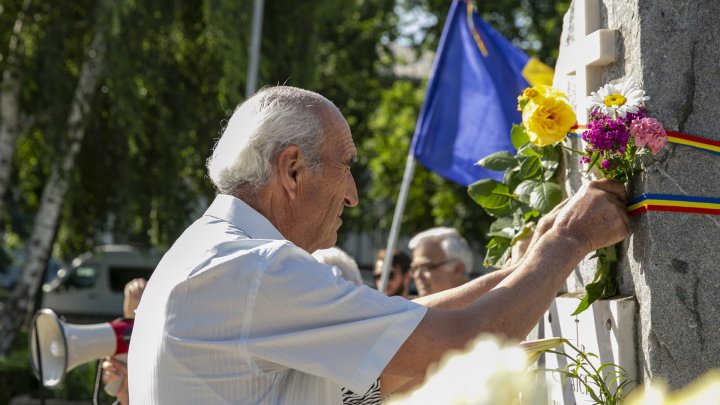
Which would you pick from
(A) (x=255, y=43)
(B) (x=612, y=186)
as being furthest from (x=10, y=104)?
(B) (x=612, y=186)

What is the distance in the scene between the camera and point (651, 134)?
2.15 metres

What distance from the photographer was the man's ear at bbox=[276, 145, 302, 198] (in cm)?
201

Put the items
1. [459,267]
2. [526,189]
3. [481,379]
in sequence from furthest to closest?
[459,267] → [526,189] → [481,379]

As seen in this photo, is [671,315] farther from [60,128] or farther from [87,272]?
[87,272]

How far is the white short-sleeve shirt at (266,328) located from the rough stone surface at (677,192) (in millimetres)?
677

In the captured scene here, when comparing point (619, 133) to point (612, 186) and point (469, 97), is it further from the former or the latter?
point (469, 97)

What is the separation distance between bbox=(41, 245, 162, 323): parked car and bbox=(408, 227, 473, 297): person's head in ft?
39.4

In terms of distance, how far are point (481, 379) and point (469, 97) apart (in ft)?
15.1

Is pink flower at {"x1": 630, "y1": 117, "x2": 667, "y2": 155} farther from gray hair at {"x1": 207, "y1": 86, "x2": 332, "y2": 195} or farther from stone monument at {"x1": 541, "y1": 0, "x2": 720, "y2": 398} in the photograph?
gray hair at {"x1": 207, "y1": 86, "x2": 332, "y2": 195}

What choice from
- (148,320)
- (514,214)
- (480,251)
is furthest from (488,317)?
(480,251)

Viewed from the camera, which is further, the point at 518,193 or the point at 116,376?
the point at 116,376

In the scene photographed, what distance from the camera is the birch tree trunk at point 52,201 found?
9.30 m

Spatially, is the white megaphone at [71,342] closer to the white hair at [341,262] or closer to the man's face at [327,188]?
the white hair at [341,262]

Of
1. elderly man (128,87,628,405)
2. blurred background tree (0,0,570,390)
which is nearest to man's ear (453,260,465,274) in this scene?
elderly man (128,87,628,405)
